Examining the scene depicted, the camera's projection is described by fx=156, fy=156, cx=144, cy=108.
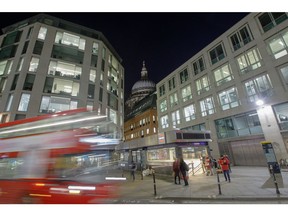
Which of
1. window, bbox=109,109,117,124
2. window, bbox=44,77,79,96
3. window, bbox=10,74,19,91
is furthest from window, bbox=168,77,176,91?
window, bbox=10,74,19,91

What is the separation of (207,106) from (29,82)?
28.2 m

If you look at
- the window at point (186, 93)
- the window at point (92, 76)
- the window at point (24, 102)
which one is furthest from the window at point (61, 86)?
the window at point (186, 93)

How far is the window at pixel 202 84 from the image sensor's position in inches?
1007

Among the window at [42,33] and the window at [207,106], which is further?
the window at [42,33]

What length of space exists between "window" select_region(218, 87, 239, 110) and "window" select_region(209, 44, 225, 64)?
5669mm

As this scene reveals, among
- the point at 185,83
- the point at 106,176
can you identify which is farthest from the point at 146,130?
the point at 106,176

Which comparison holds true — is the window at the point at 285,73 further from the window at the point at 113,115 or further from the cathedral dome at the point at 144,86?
the cathedral dome at the point at 144,86

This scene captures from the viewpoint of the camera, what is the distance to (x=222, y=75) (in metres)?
23.4

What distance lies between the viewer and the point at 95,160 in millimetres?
6297

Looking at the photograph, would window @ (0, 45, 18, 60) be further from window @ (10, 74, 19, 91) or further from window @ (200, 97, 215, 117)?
window @ (200, 97, 215, 117)

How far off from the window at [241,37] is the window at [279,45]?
3060 mm

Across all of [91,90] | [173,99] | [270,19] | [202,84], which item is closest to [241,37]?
[270,19]

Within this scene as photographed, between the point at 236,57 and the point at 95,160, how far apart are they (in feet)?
Result: 76.7

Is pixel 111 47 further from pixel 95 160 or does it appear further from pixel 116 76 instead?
pixel 95 160
